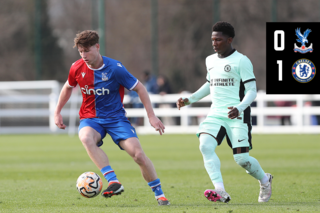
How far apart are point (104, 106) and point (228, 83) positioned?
1.41 meters

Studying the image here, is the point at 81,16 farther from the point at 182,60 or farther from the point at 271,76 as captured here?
the point at 271,76

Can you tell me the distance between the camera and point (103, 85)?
5.90m

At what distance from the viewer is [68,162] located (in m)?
11.0

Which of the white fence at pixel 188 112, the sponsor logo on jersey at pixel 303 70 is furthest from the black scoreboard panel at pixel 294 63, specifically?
the white fence at pixel 188 112

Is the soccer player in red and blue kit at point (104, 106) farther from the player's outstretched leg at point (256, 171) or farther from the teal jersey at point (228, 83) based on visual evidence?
the player's outstretched leg at point (256, 171)

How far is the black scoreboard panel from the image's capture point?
17.5 m

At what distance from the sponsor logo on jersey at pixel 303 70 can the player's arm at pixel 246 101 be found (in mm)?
11750

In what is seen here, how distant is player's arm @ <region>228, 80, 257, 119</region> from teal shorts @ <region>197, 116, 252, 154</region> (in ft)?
0.99

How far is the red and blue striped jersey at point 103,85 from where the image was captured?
587 cm

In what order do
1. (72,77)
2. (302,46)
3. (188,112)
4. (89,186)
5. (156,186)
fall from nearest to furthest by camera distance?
(89,186), (156,186), (72,77), (302,46), (188,112)

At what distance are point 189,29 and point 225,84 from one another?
96.2 feet

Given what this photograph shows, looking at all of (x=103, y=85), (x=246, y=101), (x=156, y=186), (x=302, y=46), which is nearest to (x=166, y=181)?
(x=156, y=186)

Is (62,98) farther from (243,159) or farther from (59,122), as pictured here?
(243,159)

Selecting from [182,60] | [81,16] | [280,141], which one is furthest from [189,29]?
[280,141]
